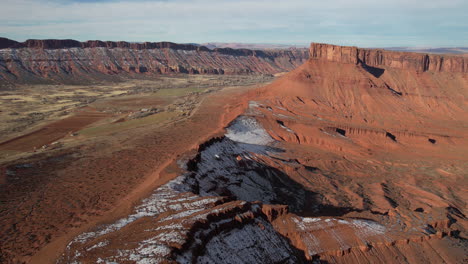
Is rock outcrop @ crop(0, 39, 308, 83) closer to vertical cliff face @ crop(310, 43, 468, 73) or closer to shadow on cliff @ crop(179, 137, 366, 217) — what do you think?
vertical cliff face @ crop(310, 43, 468, 73)

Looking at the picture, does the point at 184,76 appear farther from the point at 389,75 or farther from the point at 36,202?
the point at 36,202

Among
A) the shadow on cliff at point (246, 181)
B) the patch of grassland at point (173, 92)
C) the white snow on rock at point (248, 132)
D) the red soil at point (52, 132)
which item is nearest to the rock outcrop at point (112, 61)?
the patch of grassland at point (173, 92)

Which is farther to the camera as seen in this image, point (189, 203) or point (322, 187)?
point (322, 187)

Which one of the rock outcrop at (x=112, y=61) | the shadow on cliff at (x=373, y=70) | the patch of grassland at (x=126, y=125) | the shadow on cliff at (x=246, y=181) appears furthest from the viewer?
the rock outcrop at (x=112, y=61)

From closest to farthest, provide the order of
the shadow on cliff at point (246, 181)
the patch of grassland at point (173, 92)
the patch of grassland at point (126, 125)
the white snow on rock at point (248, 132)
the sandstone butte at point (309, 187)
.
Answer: the sandstone butte at point (309, 187) → the shadow on cliff at point (246, 181) → the white snow on rock at point (248, 132) → the patch of grassland at point (126, 125) → the patch of grassland at point (173, 92)

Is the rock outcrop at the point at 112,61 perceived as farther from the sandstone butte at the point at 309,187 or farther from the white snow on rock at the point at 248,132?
the white snow on rock at the point at 248,132

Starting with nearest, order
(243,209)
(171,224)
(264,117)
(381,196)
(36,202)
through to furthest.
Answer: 1. (171,224)
2. (243,209)
3. (36,202)
4. (381,196)
5. (264,117)

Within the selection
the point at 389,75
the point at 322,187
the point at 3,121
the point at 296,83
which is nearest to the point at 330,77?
the point at 296,83
